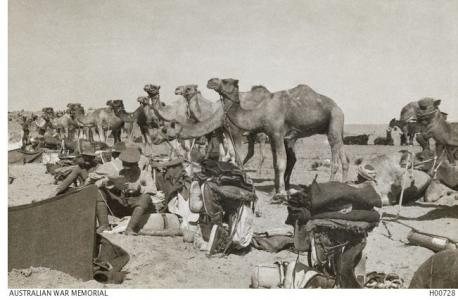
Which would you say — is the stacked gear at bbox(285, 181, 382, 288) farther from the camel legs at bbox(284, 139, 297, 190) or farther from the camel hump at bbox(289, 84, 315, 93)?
the camel hump at bbox(289, 84, 315, 93)

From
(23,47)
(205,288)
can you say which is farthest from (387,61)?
(23,47)

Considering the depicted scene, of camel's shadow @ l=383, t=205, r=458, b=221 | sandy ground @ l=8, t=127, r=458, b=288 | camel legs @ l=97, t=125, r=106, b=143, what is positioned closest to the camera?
sandy ground @ l=8, t=127, r=458, b=288

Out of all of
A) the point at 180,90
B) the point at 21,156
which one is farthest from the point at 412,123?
the point at 21,156

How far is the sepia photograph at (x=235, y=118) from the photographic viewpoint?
9.41 m

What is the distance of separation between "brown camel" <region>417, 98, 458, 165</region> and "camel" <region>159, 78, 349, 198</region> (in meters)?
1.28

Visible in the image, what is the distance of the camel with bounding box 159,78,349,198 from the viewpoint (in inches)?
407

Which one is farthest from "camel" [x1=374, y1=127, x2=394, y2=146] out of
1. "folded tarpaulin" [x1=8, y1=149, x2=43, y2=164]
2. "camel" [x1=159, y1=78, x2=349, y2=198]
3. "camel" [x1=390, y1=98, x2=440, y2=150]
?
"folded tarpaulin" [x1=8, y1=149, x2=43, y2=164]

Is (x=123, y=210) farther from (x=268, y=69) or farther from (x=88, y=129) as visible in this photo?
(x=268, y=69)

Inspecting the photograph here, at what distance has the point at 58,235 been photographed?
29.5ft

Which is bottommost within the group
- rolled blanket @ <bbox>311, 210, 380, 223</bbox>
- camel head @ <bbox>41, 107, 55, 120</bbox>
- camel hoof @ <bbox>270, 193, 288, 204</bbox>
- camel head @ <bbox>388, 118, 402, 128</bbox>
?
camel hoof @ <bbox>270, 193, 288, 204</bbox>

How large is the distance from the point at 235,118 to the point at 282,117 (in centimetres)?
73

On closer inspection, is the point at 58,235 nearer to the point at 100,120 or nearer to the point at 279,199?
the point at 100,120

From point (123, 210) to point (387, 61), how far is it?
15.2ft

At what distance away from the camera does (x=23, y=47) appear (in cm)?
1047
